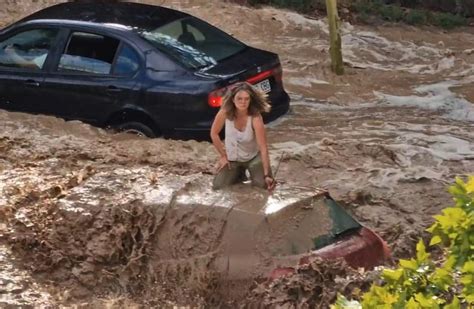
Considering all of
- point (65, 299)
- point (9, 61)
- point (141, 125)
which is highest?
point (9, 61)

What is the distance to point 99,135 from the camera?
9.24 meters

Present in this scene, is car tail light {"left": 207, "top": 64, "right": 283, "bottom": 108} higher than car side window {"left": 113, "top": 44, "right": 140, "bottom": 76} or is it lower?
lower

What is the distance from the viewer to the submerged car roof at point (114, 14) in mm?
9352

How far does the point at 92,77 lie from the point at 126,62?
37 cm

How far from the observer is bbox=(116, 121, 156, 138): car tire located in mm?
9109

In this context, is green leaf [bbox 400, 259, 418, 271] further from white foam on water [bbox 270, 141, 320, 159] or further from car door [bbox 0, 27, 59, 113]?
car door [bbox 0, 27, 59, 113]

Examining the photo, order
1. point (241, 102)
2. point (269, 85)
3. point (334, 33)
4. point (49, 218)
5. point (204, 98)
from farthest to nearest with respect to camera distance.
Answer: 1. point (334, 33)
2. point (269, 85)
3. point (204, 98)
4. point (49, 218)
5. point (241, 102)

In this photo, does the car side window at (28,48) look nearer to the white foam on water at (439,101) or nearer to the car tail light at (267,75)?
the car tail light at (267,75)

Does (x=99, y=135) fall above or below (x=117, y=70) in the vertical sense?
below

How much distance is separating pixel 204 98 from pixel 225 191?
82.8 inches

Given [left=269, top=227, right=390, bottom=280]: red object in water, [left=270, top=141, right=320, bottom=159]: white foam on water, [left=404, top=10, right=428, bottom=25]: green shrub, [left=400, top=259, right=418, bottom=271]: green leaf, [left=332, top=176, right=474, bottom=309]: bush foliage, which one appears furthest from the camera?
[left=404, top=10, right=428, bottom=25]: green shrub

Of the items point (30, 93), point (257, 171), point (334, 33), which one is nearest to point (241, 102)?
point (257, 171)

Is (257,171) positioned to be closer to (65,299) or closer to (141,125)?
(65,299)

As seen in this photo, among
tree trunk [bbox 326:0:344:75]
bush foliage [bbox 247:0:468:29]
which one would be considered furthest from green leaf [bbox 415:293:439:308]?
bush foliage [bbox 247:0:468:29]
